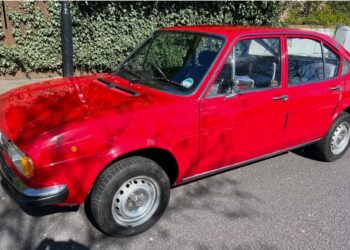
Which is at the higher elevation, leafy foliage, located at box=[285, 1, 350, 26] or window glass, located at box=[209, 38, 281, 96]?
leafy foliage, located at box=[285, 1, 350, 26]

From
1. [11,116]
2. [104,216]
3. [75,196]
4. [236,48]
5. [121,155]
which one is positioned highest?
[236,48]

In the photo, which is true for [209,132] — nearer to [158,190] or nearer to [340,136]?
[158,190]

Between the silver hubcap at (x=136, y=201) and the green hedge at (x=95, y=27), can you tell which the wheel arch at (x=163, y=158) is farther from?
the green hedge at (x=95, y=27)

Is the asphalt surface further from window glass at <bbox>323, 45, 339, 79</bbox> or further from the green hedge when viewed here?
the green hedge

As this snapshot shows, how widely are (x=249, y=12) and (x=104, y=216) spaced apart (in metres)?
8.34

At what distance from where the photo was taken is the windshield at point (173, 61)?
323 cm

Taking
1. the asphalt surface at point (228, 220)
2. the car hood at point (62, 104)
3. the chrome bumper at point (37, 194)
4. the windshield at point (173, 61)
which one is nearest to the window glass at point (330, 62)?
the asphalt surface at point (228, 220)

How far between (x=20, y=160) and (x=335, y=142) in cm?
396

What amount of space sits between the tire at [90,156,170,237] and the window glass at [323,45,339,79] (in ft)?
8.53

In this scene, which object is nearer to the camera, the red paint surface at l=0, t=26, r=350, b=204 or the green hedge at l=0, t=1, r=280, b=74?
the red paint surface at l=0, t=26, r=350, b=204

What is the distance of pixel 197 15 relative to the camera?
9211mm

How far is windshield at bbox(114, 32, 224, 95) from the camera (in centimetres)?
323

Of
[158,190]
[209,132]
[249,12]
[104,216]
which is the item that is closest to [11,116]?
[104,216]

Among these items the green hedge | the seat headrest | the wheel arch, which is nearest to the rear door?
the seat headrest
